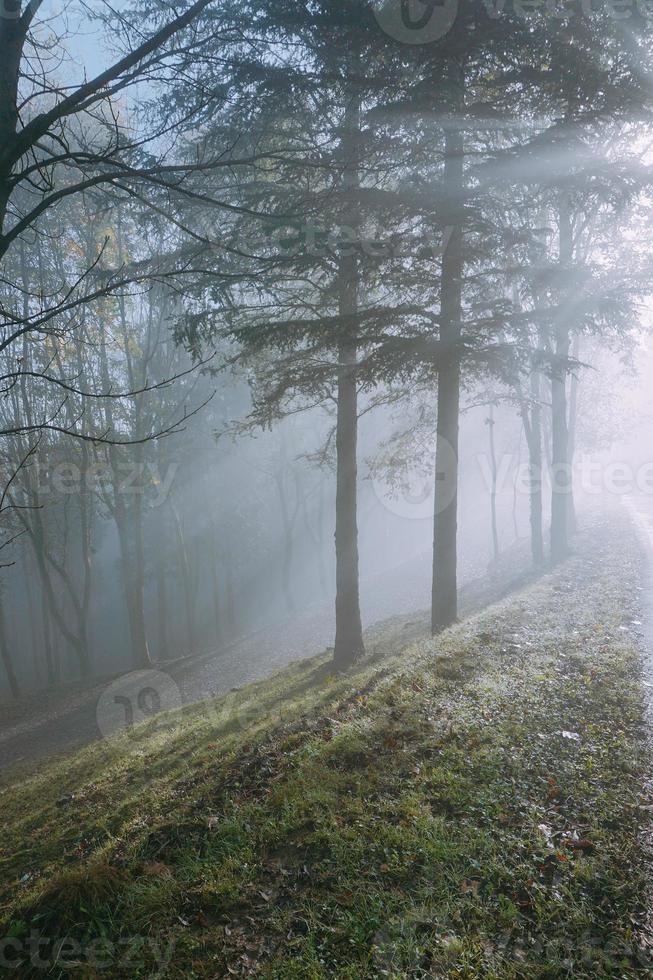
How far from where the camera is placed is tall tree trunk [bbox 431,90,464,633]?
896 centimetres

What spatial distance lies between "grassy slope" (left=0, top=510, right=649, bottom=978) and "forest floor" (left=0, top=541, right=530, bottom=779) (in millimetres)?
5961

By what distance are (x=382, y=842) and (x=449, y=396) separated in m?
7.37

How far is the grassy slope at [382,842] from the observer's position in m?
3.26

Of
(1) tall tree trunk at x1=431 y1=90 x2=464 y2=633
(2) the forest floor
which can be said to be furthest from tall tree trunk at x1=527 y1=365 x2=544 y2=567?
(1) tall tree trunk at x1=431 y1=90 x2=464 y2=633

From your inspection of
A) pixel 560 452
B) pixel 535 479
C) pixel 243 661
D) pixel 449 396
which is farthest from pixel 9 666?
pixel 560 452

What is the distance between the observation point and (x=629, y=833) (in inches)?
153

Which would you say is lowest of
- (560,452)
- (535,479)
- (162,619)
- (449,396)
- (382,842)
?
(162,619)

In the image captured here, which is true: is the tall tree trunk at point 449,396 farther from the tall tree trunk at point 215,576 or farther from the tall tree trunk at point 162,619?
the tall tree trunk at point 215,576

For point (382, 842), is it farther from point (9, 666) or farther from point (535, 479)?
point (9, 666)

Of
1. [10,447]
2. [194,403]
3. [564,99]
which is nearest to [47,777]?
[564,99]

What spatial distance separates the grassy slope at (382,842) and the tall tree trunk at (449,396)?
345 cm

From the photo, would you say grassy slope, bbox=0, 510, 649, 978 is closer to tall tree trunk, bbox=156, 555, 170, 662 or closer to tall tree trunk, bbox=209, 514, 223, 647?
tall tree trunk, bbox=156, 555, 170, 662

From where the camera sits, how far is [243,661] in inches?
749

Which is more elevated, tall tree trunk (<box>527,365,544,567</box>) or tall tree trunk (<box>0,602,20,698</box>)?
tall tree trunk (<box>527,365,544,567</box>)
